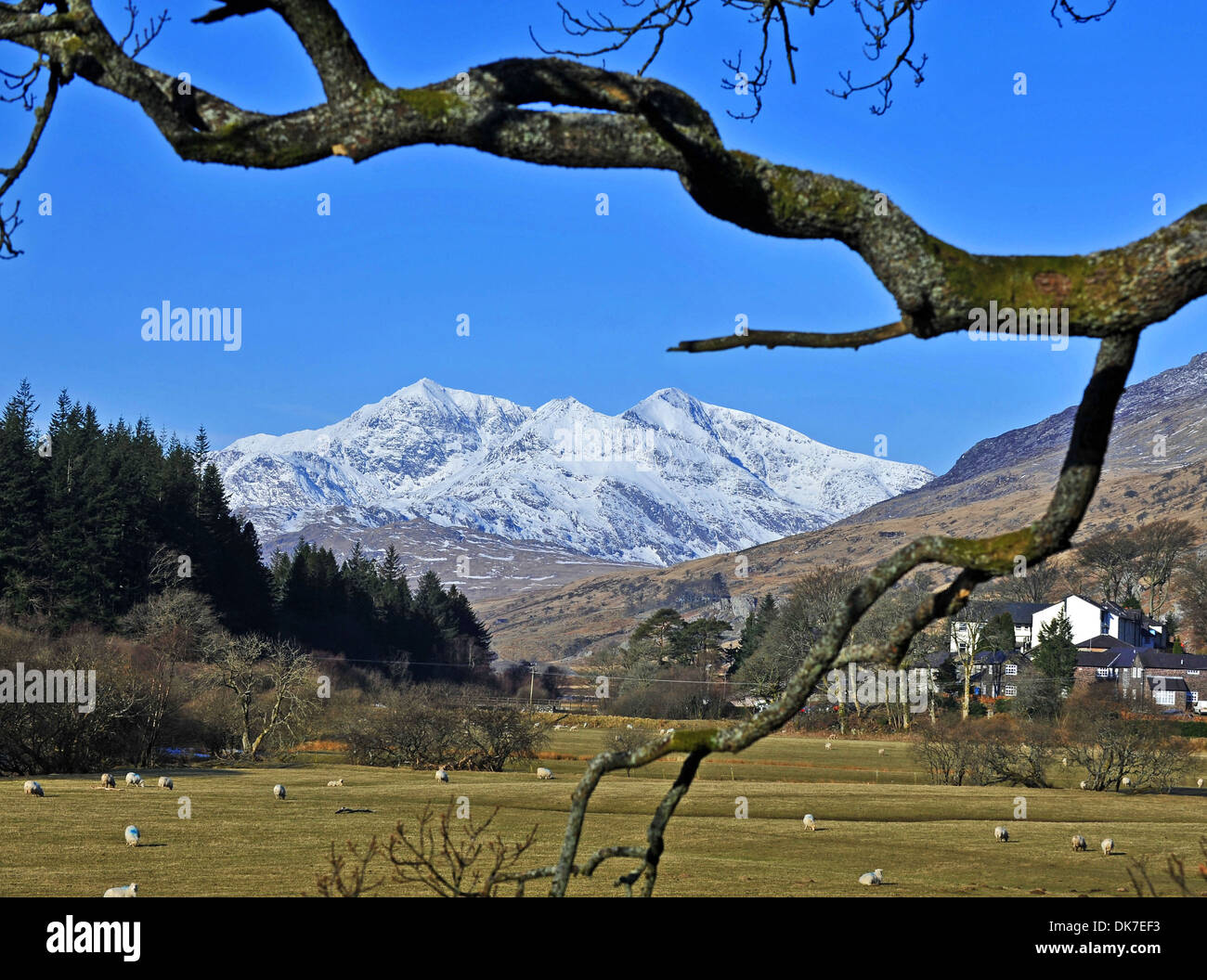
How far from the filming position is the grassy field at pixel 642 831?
61.6 feet

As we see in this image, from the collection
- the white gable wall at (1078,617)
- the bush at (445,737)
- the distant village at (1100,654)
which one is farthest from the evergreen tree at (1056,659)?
the bush at (445,737)

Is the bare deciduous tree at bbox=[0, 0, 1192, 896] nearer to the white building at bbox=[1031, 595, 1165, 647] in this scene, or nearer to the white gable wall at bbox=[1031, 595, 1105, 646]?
the white building at bbox=[1031, 595, 1165, 647]

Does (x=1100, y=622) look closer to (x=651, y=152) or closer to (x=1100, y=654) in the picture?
(x=1100, y=654)

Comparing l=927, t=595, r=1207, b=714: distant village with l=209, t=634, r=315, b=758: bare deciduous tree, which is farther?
l=927, t=595, r=1207, b=714: distant village

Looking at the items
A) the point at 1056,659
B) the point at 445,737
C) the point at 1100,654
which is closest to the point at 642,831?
the point at 445,737

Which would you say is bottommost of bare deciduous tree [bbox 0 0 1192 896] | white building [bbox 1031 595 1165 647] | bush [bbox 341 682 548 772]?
bush [bbox 341 682 548 772]

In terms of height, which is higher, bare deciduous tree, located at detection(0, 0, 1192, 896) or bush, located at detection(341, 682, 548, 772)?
bare deciduous tree, located at detection(0, 0, 1192, 896)

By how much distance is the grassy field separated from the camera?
61.6 ft

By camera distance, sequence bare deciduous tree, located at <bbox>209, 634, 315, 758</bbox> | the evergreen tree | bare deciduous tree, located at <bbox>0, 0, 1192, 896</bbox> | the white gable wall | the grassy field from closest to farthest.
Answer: bare deciduous tree, located at <bbox>0, 0, 1192, 896</bbox> < the grassy field < bare deciduous tree, located at <bbox>209, 634, 315, 758</bbox> < the evergreen tree < the white gable wall

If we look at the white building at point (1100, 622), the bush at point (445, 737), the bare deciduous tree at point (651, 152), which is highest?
the bare deciduous tree at point (651, 152)

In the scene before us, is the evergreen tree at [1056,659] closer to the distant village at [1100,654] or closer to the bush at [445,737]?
the distant village at [1100,654]

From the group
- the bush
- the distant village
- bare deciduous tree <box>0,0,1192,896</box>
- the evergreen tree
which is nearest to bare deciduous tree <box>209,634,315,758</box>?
the bush
